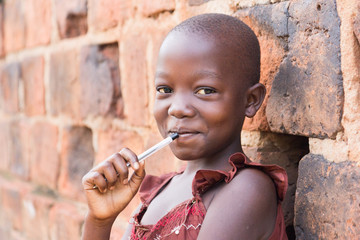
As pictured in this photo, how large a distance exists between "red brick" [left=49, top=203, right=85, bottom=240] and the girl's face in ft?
3.59

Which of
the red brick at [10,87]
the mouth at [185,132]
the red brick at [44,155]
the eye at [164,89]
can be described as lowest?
the red brick at [44,155]

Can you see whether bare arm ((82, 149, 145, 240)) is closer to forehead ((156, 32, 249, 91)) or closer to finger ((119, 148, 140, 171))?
finger ((119, 148, 140, 171))

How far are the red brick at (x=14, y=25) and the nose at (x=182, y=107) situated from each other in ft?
5.84

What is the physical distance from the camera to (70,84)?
2.19 m

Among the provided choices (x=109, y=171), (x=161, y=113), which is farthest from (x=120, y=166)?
(x=161, y=113)

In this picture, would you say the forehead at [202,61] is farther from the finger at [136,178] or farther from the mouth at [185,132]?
the finger at [136,178]

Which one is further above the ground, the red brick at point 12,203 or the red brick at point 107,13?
the red brick at point 107,13

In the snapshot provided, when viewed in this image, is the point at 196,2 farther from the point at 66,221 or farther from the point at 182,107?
the point at 66,221

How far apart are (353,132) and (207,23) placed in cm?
39

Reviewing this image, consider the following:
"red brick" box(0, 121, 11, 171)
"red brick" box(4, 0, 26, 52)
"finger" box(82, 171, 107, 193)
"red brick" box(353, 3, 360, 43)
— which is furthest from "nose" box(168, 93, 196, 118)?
"red brick" box(0, 121, 11, 171)

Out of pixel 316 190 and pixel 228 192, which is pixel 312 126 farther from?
pixel 228 192

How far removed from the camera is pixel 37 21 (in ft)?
8.20

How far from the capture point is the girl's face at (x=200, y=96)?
110cm

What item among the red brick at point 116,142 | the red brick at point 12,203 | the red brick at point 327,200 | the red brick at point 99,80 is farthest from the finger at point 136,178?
the red brick at point 12,203
